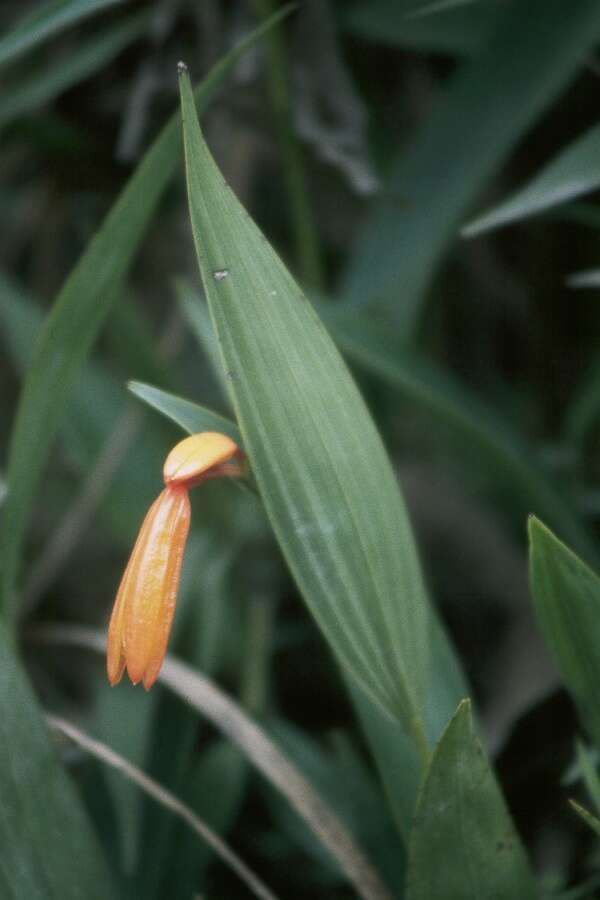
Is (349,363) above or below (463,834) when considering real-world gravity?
above

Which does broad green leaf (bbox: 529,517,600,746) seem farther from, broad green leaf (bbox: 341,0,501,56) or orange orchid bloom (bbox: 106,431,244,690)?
broad green leaf (bbox: 341,0,501,56)

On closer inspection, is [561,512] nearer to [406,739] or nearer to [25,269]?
[406,739]

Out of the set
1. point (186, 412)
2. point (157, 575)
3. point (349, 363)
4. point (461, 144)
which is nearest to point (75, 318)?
point (186, 412)

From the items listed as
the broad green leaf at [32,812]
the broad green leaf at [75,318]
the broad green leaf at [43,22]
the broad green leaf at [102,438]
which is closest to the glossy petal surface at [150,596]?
the broad green leaf at [32,812]

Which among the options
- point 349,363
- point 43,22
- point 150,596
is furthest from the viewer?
point 349,363

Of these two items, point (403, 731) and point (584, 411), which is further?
point (584, 411)

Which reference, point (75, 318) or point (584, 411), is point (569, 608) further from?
point (584, 411)

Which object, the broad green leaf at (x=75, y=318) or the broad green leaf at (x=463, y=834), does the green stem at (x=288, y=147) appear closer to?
the broad green leaf at (x=75, y=318)
